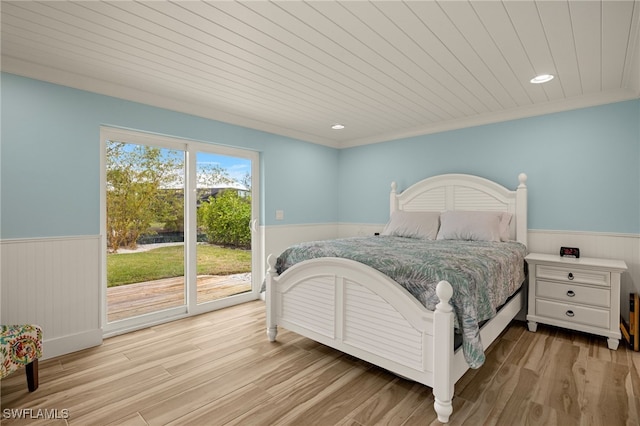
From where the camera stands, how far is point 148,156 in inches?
131

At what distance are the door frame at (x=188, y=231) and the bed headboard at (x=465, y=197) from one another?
1974 mm

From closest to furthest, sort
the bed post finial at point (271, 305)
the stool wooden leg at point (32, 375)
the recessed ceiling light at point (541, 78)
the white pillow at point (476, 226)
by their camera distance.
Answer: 1. the stool wooden leg at point (32, 375)
2. the recessed ceiling light at point (541, 78)
3. the bed post finial at point (271, 305)
4. the white pillow at point (476, 226)

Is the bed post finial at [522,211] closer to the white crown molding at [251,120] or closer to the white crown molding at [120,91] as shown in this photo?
the white crown molding at [251,120]

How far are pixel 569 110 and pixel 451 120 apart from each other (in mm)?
1180

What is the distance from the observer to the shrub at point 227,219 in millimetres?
3770

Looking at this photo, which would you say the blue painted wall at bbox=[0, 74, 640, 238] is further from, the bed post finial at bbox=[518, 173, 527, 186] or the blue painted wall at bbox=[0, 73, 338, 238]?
the bed post finial at bbox=[518, 173, 527, 186]

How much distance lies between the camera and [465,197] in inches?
155

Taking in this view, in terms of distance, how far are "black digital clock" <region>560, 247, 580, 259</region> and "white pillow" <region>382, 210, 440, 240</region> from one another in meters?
1.20

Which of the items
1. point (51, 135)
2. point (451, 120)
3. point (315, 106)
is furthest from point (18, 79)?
point (451, 120)

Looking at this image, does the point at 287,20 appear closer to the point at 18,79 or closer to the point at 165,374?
the point at 18,79

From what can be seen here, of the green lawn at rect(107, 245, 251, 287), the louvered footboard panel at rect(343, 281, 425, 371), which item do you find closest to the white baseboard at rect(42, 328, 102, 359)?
the green lawn at rect(107, 245, 251, 287)

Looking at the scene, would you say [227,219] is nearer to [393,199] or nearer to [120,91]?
[120,91]

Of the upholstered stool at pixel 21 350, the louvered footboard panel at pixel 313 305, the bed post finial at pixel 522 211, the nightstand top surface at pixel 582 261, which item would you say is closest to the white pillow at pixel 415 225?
the bed post finial at pixel 522 211

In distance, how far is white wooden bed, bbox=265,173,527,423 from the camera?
1821 mm
